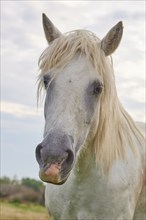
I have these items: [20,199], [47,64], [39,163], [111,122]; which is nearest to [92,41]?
[47,64]

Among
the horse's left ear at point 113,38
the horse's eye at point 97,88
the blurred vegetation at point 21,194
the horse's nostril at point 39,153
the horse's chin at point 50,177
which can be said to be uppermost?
the horse's left ear at point 113,38

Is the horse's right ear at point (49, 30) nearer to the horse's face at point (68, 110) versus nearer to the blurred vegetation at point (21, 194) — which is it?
the horse's face at point (68, 110)

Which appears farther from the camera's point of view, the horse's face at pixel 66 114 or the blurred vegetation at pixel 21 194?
the blurred vegetation at pixel 21 194

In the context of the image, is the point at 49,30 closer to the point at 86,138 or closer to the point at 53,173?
the point at 86,138

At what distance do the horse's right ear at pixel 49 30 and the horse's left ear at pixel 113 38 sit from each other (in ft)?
1.75

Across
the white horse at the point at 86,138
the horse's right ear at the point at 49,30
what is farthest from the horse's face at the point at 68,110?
the horse's right ear at the point at 49,30

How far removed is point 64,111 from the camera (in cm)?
385

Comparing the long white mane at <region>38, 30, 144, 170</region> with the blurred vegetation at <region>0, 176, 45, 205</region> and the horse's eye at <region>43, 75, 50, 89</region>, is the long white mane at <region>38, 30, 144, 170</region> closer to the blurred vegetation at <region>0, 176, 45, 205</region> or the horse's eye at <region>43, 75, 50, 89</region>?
the horse's eye at <region>43, 75, 50, 89</region>

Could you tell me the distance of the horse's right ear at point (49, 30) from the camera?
4.68 metres

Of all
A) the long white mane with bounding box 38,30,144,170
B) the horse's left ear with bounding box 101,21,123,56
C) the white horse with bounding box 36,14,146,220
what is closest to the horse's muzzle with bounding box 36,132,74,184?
the white horse with bounding box 36,14,146,220

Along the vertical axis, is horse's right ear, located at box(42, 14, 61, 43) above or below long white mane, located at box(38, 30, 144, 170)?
above

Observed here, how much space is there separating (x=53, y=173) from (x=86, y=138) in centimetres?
A: 81

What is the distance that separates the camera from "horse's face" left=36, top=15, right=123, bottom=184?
359 centimetres

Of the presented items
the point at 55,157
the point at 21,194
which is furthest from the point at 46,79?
the point at 21,194
